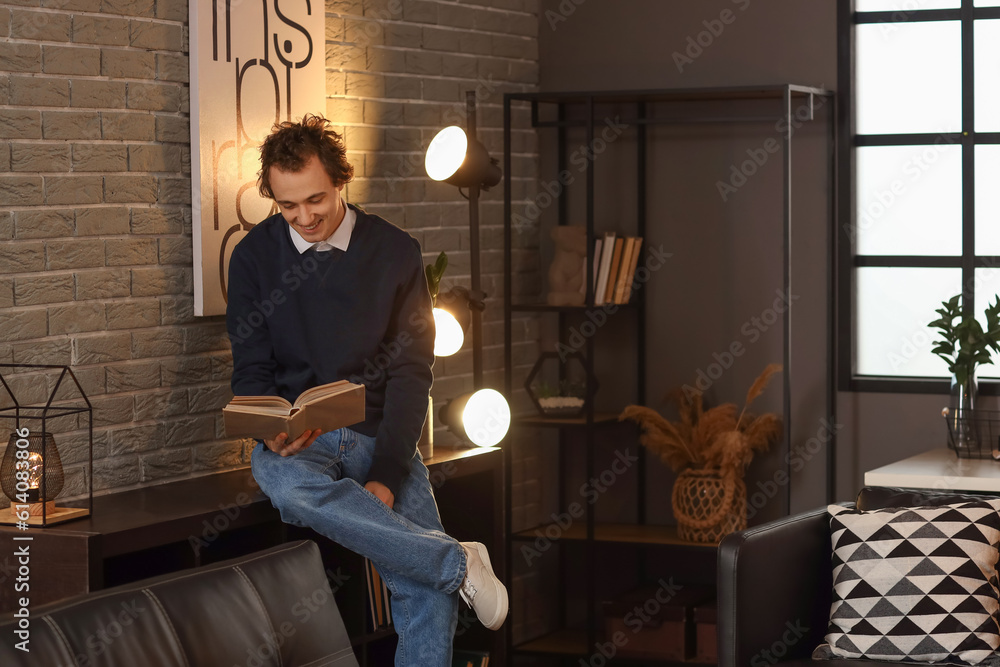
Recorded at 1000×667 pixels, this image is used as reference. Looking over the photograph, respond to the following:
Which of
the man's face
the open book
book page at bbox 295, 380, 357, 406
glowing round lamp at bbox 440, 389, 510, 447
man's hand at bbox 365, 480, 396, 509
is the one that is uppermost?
the man's face

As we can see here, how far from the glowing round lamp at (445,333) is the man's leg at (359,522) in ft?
2.76

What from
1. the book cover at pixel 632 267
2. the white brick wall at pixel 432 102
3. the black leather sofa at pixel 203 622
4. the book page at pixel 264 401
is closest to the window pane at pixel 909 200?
the book cover at pixel 632 267

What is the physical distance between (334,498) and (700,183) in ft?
7.18

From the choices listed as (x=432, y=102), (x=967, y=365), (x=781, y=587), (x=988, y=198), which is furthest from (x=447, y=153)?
(x=988, y=198)

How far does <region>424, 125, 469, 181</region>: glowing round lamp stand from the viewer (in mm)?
3637

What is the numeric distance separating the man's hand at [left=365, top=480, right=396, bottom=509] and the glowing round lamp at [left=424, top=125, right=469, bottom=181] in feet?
3.75

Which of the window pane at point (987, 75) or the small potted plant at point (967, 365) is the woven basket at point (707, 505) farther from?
the window pane at point (987, 75)

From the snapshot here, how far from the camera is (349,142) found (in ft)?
12.0

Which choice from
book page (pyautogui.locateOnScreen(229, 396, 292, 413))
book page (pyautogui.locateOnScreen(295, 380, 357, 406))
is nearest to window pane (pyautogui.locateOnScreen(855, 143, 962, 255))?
book page (pyautogui.locateOnScreen(295, 380, 357, 406))

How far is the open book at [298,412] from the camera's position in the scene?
2.64 metres

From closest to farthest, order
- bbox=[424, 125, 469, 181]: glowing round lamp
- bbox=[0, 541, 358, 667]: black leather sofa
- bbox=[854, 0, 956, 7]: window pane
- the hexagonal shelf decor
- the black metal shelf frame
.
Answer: bbox=[0, 541, 358, 667]: black leather sofa, bbox=[424, 125, 469, 181]: glowing round lamp, the black metal shelf frame, bbox=[854, 0, 956, 7]: window pane, the hexagonal shelf decor

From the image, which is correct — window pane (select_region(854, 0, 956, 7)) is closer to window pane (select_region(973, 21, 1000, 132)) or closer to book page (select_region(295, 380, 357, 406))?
window pane (select_region(973, 21, 1000, 132))

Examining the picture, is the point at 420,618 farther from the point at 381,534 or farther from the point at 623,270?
the point at 623,270

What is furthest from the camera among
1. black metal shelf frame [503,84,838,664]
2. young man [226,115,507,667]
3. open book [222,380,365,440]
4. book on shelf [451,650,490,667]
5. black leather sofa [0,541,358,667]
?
black metal shelf frame [503,84,838,664]
